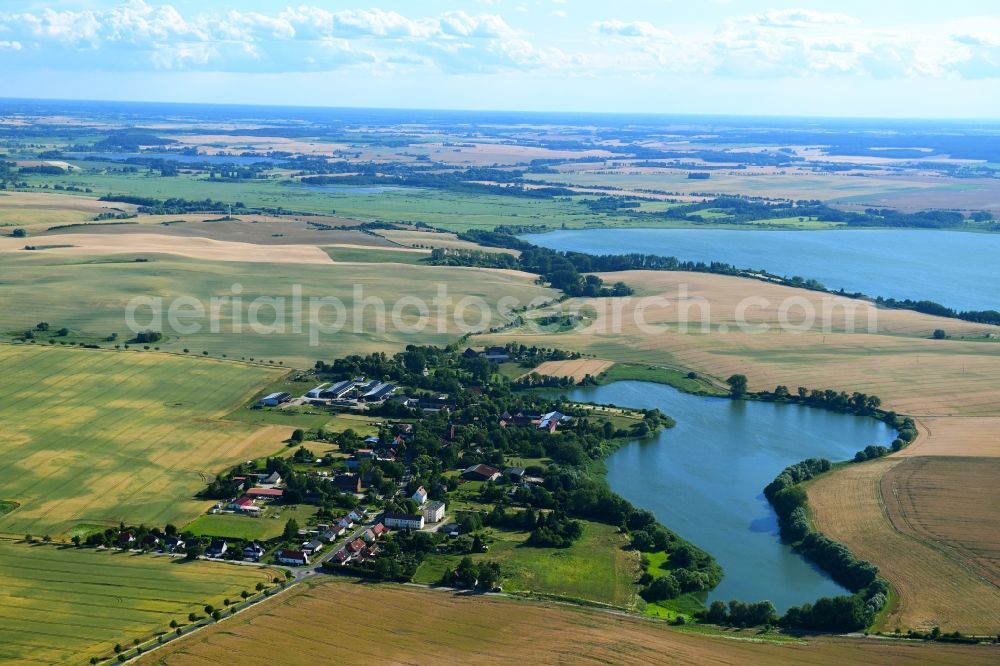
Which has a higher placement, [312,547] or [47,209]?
[47,209]

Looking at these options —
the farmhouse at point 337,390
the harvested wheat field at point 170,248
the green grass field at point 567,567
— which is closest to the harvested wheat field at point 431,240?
→ the harvested wheat field at point 170,248

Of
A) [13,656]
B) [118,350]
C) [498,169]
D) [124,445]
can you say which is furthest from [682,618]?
[498,169]

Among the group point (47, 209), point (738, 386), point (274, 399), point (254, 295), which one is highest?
point (47, 209)

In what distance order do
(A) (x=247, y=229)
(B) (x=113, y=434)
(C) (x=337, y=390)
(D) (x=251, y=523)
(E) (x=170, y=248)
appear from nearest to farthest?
1. (D) (x=251, y=523)
2. (B) (x=113, y=434)
3. (C) (x=337, y=390)
4. (E) (x=170, y=248)
5. (A) (x=247, y=229)

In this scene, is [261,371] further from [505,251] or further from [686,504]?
[505,251]

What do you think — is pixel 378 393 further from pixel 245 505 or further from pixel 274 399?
pixel 245 505

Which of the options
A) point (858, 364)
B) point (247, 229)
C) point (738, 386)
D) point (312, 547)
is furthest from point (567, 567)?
point (247, 229)

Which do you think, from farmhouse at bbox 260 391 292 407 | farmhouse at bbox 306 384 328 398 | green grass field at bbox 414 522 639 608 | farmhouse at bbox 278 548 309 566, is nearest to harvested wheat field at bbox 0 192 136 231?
farmhouse at bbox 306 384 328 398
